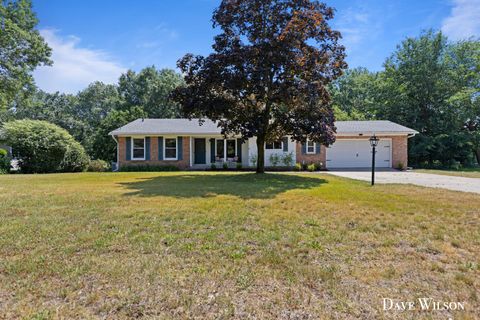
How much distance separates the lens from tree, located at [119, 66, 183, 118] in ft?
110

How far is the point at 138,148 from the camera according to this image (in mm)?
18578

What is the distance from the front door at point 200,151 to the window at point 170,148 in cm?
172

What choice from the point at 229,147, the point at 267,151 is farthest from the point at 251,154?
the point at 229,147

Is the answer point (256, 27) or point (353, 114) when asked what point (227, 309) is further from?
point (353, 114)

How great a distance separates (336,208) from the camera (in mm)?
6176

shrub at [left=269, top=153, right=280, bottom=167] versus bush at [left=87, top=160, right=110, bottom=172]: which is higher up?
shrub at [left=269, top=153, right=280, bottom=167]

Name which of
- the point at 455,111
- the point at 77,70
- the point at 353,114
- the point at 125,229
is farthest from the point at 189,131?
the point at 455,111

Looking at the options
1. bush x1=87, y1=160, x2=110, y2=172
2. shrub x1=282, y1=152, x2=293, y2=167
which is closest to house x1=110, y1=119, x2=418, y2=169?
shrub x1=282, y1=152, x2=293, y2=167

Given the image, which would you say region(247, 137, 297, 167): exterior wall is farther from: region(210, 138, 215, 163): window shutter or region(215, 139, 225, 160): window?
region(210, 138, 215, 163): window shutter

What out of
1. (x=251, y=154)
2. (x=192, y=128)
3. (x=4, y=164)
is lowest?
(x=4, y=164)

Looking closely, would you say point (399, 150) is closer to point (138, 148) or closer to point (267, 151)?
point (267, 151)

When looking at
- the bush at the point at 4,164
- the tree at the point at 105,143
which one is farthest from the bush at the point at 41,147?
the tree at the point at 105,143

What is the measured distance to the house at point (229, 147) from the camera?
18.4 meters

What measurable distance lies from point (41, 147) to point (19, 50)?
9.68 m
